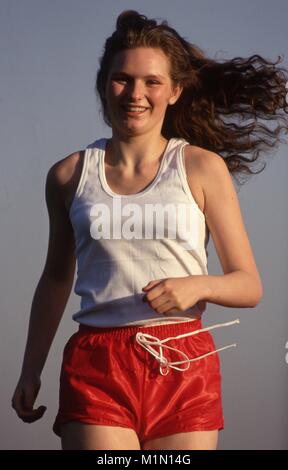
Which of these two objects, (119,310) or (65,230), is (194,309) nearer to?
(119,310)

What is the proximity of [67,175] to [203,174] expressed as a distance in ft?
1.15

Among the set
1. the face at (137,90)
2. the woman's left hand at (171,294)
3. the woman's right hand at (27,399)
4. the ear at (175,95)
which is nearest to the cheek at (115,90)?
the face at (137,90)

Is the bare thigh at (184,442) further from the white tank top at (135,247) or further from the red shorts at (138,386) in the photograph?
the white tank top at (135,247)

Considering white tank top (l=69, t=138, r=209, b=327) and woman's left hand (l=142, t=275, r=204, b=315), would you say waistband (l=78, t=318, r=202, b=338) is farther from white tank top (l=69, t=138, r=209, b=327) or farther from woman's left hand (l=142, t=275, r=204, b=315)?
woman's left hand (l=142, t=275, r=204, b=315)

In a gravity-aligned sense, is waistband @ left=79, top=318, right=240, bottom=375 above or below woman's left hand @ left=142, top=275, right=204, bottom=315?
below

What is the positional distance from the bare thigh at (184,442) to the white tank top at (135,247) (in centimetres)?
26

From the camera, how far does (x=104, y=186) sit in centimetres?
265

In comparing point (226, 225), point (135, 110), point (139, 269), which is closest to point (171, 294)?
point (139, 269)

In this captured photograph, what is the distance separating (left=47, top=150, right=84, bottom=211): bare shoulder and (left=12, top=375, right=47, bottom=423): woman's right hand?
0.44 m

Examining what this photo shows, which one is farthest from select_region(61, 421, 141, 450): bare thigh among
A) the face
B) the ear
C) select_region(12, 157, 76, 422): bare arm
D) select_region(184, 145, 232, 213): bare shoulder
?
the ear

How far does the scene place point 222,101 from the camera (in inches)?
121

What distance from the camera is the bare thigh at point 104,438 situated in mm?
2482

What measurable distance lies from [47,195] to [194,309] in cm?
50

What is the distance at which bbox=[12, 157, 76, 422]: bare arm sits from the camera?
2.79 m
